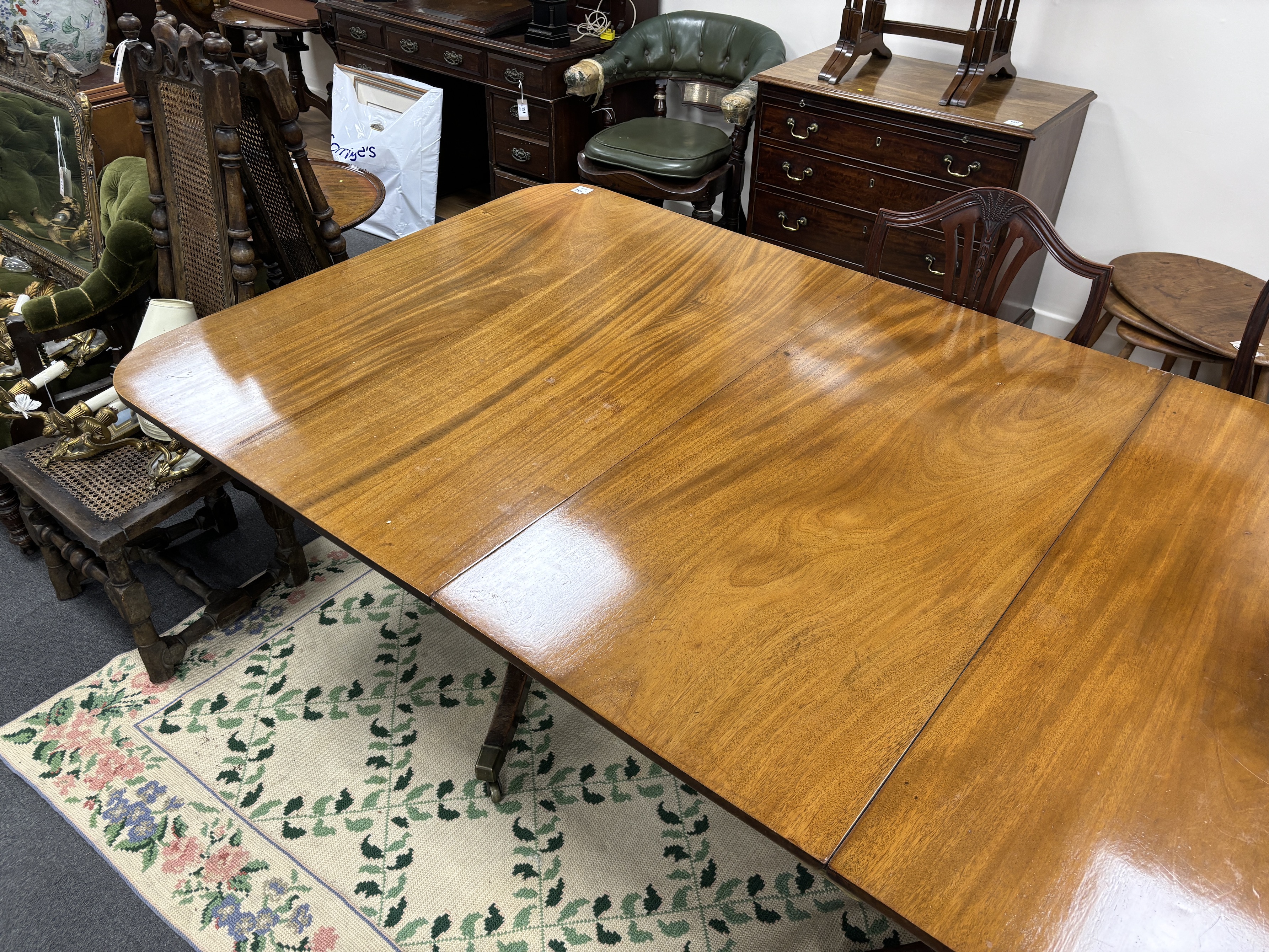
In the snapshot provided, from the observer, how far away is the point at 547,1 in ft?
11.1

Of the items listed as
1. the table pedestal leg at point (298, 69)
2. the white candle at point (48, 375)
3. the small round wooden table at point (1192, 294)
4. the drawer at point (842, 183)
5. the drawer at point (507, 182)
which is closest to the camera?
the white candle at point (48, 375)

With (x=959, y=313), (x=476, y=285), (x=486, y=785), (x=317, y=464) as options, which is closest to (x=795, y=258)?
(x=959, y=313)

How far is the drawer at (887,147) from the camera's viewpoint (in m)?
2.60

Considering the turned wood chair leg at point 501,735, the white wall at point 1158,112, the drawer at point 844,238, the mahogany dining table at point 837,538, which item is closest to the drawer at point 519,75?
the drawer at point 844,238

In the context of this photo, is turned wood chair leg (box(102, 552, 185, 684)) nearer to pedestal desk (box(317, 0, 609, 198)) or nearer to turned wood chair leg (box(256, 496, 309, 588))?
turned wood chair leg (box(256, 496, 309, 588))

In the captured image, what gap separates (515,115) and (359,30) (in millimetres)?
1017

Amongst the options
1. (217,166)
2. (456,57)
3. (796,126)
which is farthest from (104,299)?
(796,126)

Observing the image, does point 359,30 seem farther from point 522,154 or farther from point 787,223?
point 787,223

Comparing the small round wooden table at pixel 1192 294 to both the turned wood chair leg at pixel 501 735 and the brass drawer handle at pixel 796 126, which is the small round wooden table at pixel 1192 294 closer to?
the brass drawer handle at pixel 796 126

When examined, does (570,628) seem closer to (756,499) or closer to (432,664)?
(756,499)

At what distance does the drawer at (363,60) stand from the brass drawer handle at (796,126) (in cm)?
205

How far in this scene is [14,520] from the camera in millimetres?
2348

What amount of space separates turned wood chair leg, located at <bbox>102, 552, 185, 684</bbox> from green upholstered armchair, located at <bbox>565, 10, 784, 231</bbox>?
7.09 feet

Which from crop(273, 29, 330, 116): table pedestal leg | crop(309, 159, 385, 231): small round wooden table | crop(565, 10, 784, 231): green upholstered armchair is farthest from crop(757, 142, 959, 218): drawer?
crop(273, 29, 330, 116): table pedestal leg
